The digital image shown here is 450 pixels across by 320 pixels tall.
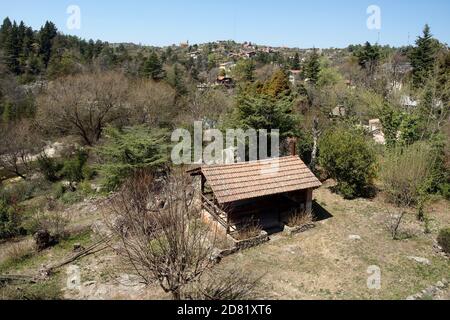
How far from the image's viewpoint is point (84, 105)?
102 feet

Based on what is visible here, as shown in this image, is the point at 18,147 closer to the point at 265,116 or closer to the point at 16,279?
the point at 16,279

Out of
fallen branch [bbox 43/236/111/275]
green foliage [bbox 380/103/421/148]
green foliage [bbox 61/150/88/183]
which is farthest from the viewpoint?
green foliage [bbox 61/150/88/183]

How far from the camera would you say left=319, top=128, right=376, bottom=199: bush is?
757 inches

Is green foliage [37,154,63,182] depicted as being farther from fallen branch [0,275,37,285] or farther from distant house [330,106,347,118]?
distant house [330,106,347,118]

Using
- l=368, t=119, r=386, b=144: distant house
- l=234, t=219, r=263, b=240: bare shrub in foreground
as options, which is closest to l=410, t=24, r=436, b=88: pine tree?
l=368, t=119, r=386, b=144: distant house

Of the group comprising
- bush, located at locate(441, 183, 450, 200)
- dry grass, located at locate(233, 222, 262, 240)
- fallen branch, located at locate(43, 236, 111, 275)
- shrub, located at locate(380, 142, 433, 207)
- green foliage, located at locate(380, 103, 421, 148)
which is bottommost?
fallen branch, located at locate(43, 236, 111, 275)

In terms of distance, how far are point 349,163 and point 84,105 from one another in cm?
2282

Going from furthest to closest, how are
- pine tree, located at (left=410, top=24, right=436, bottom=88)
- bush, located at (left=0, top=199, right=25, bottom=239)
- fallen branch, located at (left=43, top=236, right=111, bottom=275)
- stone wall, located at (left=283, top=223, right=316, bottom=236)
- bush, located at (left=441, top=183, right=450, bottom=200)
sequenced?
pine tree, located at (left=410, top=24, right=436, bottom=88) → bush, located at (left=441, top=183, right=450, bottom=200) → bush, located at (left=0, top=199, right=25, bottom=239) → stone wall, located at (left=283, top=223, right=316, bottom=236) → fallen branch, located at (left=43, top=236, right=111, bottom=275)

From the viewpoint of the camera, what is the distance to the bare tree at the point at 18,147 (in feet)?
95.0

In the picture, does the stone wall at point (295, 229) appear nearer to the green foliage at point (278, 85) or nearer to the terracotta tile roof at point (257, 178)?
the terracotta tile roof at point (257, 178)

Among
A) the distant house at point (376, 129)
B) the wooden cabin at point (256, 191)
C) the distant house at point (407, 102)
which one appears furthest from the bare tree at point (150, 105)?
the distant house at point (407, 102)

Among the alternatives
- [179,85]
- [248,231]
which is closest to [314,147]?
[248,231]
